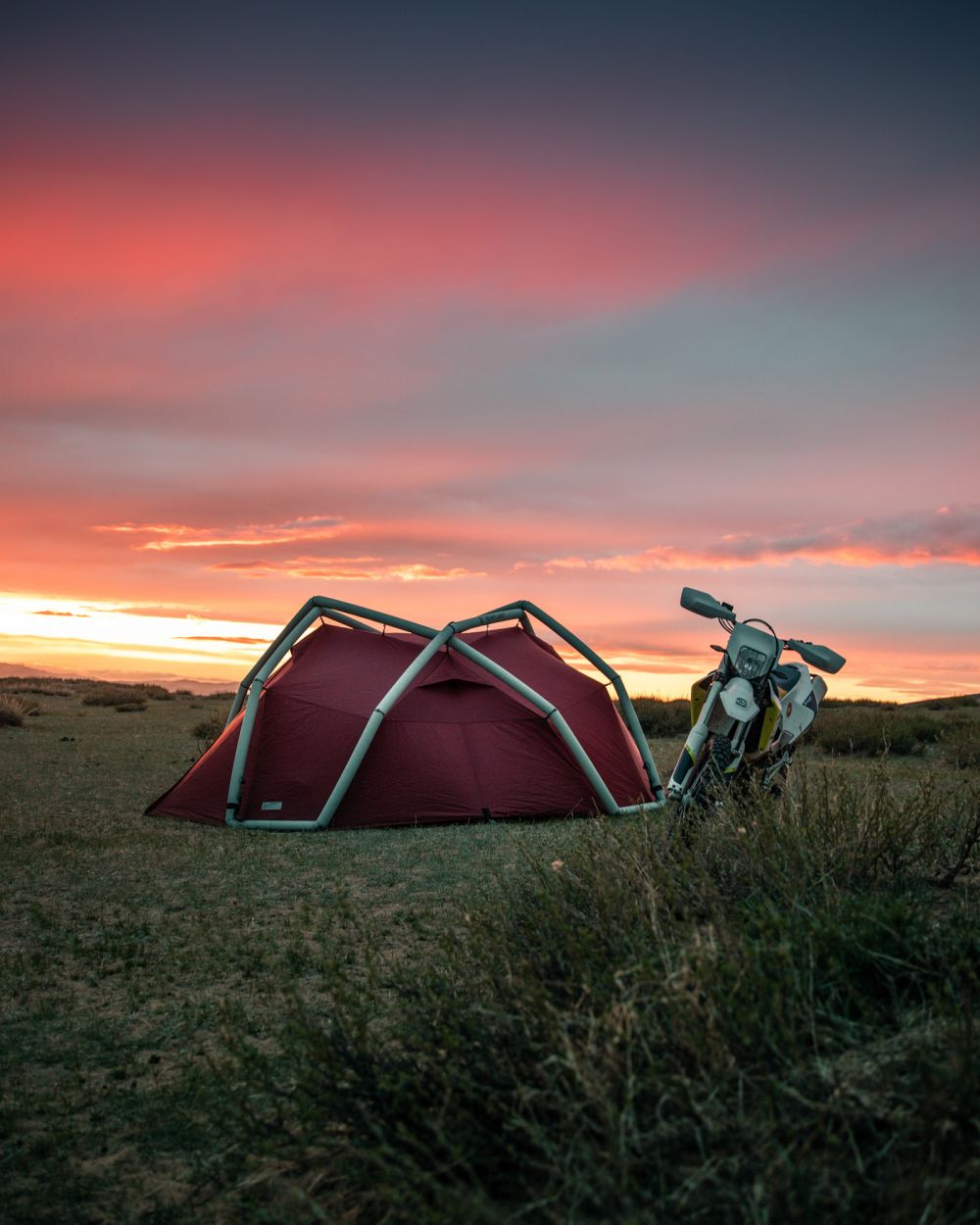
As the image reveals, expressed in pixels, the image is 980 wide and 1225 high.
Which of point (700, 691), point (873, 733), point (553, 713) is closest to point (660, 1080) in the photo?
point (700, 691)

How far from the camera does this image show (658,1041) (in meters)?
3.03

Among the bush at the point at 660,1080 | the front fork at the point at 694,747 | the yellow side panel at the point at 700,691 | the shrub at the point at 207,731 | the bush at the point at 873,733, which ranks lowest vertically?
the shrub at the point at 207,731

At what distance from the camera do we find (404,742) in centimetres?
1120

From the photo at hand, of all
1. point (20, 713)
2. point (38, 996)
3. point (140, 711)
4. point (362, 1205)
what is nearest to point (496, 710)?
point (38, 996)

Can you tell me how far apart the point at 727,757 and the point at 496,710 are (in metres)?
5.19

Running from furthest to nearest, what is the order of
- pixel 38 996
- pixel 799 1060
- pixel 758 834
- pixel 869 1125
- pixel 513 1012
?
pixel 38 996 < pixel 758 834 < pixel 513 1012 < pixel 799 1060 < pixel 869 1125

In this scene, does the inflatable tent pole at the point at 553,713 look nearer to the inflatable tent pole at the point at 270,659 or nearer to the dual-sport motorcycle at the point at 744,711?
the inflatable tent pole at the point at 270,659

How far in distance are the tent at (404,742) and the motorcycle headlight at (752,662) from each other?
484 cm

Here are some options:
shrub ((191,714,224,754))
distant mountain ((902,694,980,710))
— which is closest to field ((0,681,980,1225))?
shrub ((191,714,224,754))

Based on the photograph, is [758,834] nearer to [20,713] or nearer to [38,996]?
[38,996]

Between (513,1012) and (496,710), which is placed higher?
(496,710)

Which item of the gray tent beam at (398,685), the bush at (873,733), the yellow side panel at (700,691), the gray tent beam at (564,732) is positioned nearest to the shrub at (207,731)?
the gray tent beam at (398,685)

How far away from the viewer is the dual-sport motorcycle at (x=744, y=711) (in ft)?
21.6

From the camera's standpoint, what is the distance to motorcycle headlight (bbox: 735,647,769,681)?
6.59m
